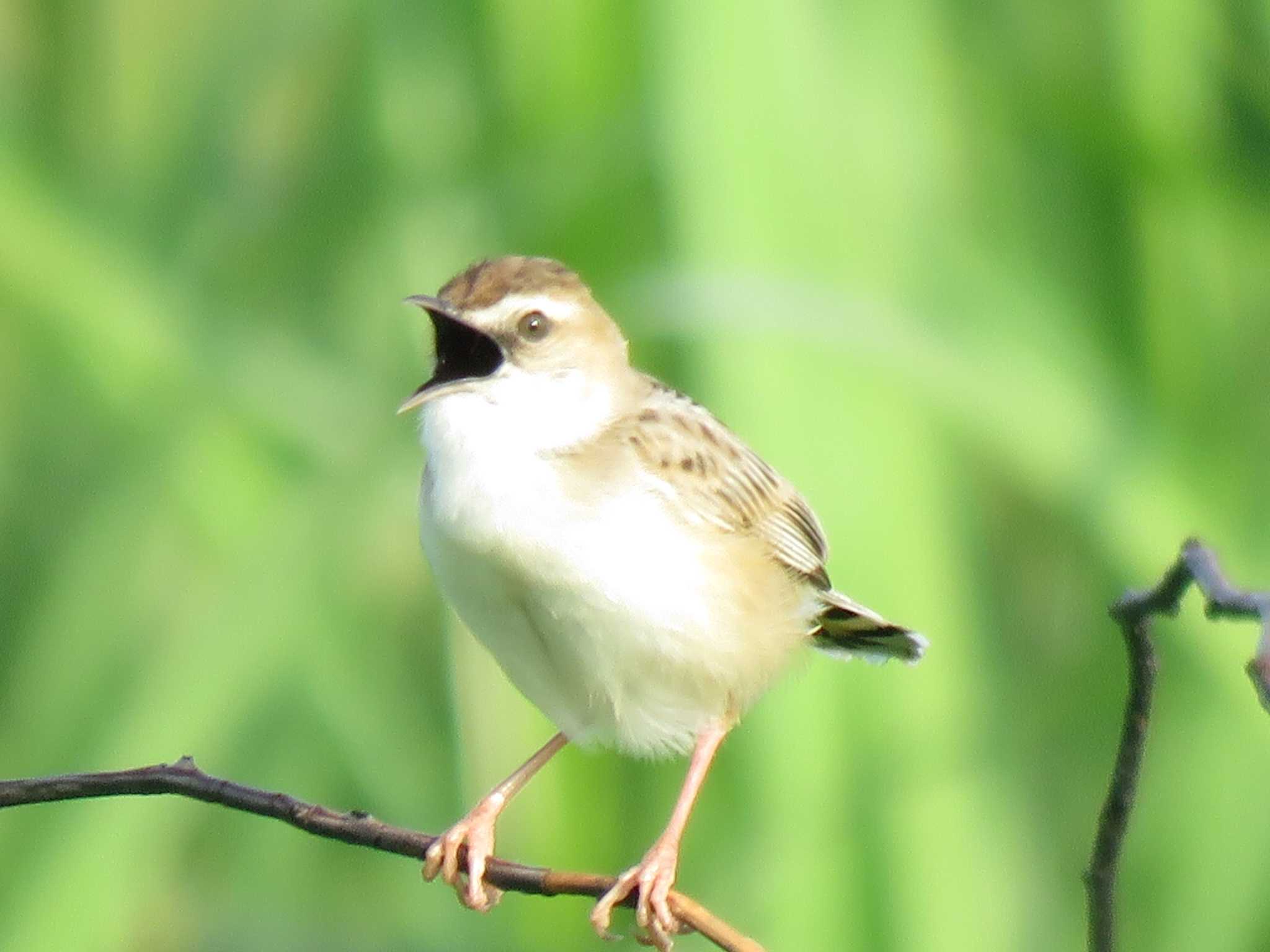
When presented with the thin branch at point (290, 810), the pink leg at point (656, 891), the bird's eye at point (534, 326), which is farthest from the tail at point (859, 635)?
the thin branch at point (290, 810)

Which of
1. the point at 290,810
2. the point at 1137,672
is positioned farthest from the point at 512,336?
the point at 1137,672

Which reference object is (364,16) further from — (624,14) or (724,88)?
(724,88)

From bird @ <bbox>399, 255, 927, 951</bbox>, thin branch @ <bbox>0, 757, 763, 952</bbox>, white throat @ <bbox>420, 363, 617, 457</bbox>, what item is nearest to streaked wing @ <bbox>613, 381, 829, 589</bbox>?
bird @ <bbox>399, 255, 927, 951</bbox>

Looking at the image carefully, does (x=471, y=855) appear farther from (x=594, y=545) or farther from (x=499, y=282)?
(x=499, y=282)

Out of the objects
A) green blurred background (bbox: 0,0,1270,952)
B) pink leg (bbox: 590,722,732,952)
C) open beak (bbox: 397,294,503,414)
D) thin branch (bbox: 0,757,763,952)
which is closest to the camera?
thin branch (bbox: 0,757,763,952)

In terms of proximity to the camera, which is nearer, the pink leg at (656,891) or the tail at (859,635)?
the pink leg at (656,891)

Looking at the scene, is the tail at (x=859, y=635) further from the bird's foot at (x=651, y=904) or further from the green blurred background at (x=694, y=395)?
the bird's foot at (x=651, y=904)

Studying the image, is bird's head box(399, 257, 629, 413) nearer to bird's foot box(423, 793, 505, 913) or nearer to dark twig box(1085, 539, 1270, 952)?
bird's foot box(423, 793, 505, 913)
